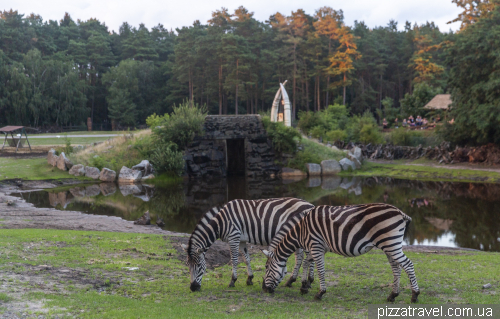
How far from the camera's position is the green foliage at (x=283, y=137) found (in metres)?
34.6

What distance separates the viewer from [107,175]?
29.1m

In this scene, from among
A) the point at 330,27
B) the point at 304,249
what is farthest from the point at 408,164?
the point at 330,27

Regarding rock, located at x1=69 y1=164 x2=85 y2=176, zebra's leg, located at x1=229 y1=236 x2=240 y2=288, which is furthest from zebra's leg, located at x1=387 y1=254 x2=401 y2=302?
rock, located at x1=69 y1=164 x2=85 y2=176

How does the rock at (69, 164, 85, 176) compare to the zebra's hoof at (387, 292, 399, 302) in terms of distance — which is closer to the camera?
the zebra's hoof at (387, 292, 399, 302)

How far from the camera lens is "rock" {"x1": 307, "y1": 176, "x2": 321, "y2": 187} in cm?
2823

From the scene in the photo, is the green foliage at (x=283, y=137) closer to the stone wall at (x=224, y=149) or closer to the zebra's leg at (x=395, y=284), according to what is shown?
the stone wall at (x=224, y=149)

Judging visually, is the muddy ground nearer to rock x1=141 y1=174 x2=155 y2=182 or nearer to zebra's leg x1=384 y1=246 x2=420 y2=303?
zebra's leg x1=384 y1=246 x2=420 y2=303

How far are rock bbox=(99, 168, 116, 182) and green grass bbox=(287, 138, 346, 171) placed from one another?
13493 mm

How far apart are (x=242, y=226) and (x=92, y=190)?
64.5 feet

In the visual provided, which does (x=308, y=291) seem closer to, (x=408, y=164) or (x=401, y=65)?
(x=408, y=164)

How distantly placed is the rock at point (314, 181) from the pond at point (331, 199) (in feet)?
0.21

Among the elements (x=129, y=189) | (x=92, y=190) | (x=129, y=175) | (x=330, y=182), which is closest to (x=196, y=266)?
(x=92, y=190)

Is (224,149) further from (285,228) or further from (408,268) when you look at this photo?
(408,268)

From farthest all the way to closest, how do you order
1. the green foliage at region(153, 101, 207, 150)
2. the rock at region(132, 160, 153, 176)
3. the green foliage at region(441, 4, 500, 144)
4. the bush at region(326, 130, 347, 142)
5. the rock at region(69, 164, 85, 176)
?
the bush at region(326, 130, 347, 142), the green foliage at region(153, 101, 207, 150), the rock at region(132, 160, 153, 176), the rock at region(69, 164, 85, 176), the green foliage at region(441, 4, 500, 144)
